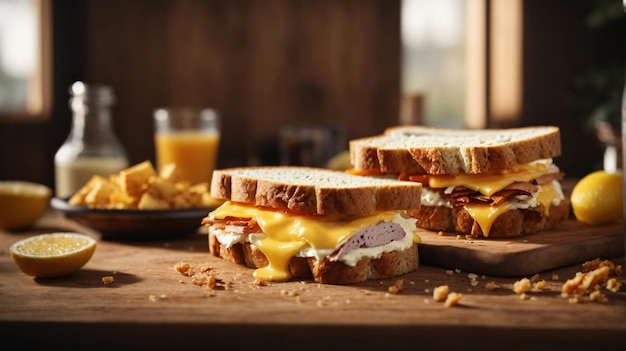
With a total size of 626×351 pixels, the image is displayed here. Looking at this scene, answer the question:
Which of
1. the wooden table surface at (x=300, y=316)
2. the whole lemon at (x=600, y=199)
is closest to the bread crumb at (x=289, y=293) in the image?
the wooden table surface at (x=300, y=316)

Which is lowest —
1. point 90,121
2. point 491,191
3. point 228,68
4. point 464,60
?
point 491,191

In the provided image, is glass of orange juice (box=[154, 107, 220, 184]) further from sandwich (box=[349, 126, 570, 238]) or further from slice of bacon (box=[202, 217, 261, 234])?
slice of bacon (box=[202, 217, 261, 234])

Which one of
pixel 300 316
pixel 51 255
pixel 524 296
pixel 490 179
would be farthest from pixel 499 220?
pixel 51 255

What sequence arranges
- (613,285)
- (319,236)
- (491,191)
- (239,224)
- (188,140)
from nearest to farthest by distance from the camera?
(613,285) < (319,236) < (239,224) < (491,191) < (188,140)

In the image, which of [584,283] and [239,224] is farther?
[239,224]

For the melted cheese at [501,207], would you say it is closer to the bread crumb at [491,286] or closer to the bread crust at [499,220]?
the bread crust at [499,220]

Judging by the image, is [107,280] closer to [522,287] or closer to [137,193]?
[137,193]

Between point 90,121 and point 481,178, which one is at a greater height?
point 90,121
